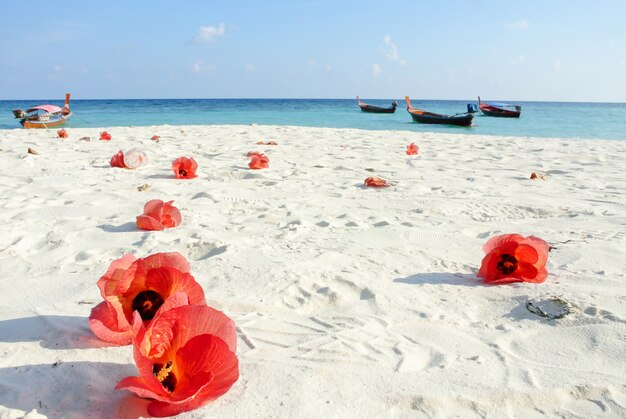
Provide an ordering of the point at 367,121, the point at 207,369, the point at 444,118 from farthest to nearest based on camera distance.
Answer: the point at 367,121
the point at 444,118
the point at 207,369

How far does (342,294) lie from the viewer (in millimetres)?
1934

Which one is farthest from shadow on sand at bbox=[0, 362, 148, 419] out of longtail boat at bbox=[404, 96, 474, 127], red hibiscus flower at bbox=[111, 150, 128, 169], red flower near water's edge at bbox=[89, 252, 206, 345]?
longtail boat at bbox=[404, 96, 474, 127]

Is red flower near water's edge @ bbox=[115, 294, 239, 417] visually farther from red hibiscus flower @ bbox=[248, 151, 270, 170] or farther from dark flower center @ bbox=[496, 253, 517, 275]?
red hibiscus flower @ bbox=[248, 151, 270, 170]

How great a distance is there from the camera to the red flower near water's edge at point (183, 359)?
43.8 inches

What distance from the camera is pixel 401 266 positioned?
89.5 inches

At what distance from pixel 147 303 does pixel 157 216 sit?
1462 millimetres

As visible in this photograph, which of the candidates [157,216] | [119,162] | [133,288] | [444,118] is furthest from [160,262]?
[444,118]

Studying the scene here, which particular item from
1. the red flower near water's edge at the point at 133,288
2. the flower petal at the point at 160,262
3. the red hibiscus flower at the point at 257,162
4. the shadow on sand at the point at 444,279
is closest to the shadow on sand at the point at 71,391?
the red flower near water's edge at the point at 133,288

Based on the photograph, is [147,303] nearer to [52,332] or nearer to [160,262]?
[160,262]

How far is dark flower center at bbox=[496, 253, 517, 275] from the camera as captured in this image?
6.63 ft

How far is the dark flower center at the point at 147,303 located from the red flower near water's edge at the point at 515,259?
1304 mm

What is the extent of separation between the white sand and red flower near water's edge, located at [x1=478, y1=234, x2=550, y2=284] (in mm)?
59

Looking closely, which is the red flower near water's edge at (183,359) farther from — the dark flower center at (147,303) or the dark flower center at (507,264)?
the dark flower center at (507,264)

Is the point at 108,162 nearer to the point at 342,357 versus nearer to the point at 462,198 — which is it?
the point at 462,198
